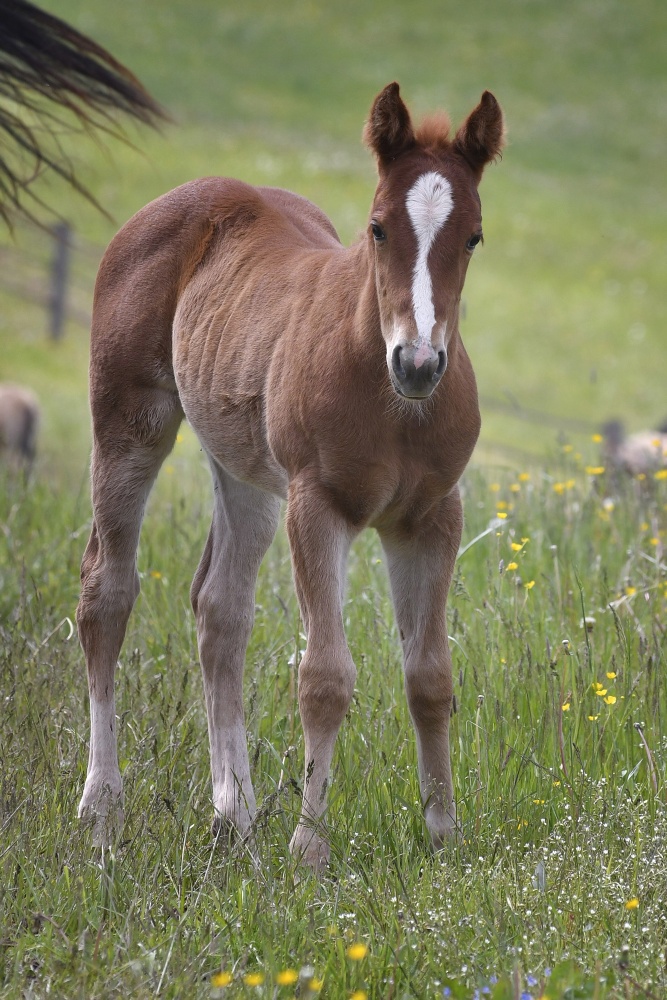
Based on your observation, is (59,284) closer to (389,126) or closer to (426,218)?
(389,126)

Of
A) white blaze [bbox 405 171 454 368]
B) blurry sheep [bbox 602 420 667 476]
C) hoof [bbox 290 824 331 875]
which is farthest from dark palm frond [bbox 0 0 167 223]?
hoof [bbox 290 824 331 875]

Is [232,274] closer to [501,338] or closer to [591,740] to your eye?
[591,740]

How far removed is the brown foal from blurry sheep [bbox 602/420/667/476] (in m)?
2.31

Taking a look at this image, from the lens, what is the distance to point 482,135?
2.91 m

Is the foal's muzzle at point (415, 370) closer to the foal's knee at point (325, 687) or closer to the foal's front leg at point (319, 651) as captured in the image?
the foal's front leg at point (319, 651)

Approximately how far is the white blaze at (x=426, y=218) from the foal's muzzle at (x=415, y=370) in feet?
0.32

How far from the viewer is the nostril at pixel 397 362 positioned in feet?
8.79

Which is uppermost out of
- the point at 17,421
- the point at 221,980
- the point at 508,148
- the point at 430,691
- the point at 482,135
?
the point at 508,148

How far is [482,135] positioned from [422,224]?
33cm

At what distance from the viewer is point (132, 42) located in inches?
1344

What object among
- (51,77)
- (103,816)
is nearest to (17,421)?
(51,77)

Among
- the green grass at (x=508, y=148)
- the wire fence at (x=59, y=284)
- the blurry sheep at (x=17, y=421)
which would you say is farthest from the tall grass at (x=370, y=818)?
the wire fence at (x=59, y=284)

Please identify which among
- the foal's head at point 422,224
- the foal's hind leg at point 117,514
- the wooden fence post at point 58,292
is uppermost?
the wooden fence post at point 58,292

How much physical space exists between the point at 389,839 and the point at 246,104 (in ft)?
104
